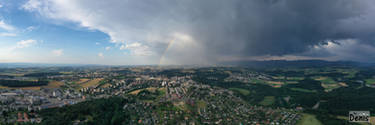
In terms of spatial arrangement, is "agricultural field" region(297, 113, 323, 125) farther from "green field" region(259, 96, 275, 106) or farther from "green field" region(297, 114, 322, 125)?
"green field" region(259, 96, 275, 106)

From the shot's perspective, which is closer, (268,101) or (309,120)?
(309,120)

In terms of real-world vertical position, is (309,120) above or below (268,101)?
below

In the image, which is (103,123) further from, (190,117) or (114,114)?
(190,117)

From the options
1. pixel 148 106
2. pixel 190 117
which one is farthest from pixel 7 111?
pixel 190 117

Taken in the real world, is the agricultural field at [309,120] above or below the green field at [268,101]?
below

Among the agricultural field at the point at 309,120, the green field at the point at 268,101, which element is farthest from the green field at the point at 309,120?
the green field at the point at 268,101

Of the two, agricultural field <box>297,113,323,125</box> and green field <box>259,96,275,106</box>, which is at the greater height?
green field <box>259,96,275,106</box>

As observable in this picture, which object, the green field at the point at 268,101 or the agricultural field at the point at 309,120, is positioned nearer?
the agricultural field at the point at 309,120

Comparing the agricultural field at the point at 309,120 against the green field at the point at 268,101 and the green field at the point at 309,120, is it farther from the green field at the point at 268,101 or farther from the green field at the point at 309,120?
the green field at the point at 268,101

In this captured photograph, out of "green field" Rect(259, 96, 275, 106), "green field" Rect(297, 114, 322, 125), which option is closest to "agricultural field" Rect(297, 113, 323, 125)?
"green field" Rect(297, 114, 322, 125)

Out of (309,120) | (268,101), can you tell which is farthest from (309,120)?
(268,101)

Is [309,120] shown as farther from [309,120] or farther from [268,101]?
[268,101]
